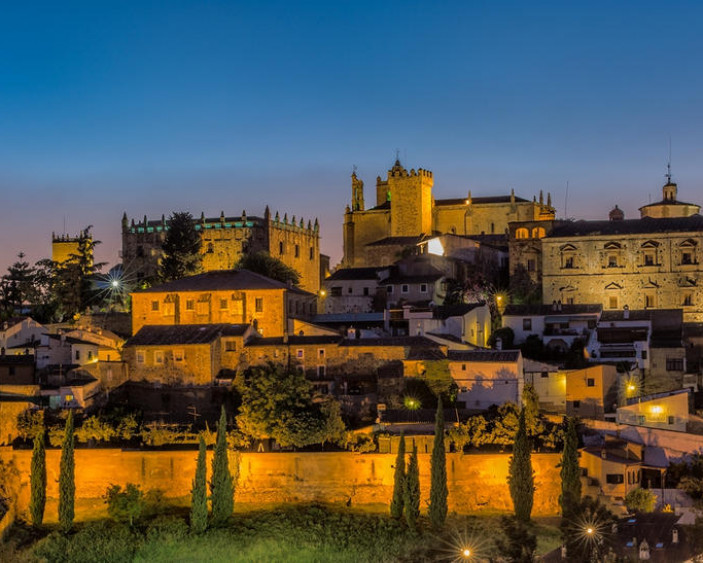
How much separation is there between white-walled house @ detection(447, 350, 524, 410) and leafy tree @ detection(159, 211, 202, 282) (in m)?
23.0

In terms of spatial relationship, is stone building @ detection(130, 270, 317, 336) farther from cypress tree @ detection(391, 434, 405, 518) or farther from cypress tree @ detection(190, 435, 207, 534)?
cypress tree @ detection(391, 434, 405, 518)

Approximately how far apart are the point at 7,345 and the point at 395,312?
18465mm

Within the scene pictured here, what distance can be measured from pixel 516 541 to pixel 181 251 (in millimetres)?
32505

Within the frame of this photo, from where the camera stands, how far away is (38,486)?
1436 inches

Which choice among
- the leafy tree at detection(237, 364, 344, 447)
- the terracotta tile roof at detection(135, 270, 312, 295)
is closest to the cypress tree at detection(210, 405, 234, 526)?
the leafy tree at detection(237, 364, 344, 447)

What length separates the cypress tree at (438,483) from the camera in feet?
114

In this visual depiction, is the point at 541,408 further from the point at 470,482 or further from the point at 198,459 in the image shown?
the point at 198,459

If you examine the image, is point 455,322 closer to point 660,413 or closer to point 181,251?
point 660,413

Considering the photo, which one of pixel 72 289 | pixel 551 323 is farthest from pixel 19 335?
pixel 551 323

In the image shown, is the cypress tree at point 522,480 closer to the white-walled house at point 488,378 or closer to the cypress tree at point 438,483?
the cypress tree at point 438,483

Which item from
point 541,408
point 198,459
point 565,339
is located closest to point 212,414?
point 198,459

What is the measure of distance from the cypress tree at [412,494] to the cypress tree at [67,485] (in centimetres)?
1090

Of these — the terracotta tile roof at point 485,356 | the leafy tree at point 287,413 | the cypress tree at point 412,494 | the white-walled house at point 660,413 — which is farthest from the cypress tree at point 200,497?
the white-walled house at point 660,413

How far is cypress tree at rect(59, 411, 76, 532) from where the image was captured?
35.8m
